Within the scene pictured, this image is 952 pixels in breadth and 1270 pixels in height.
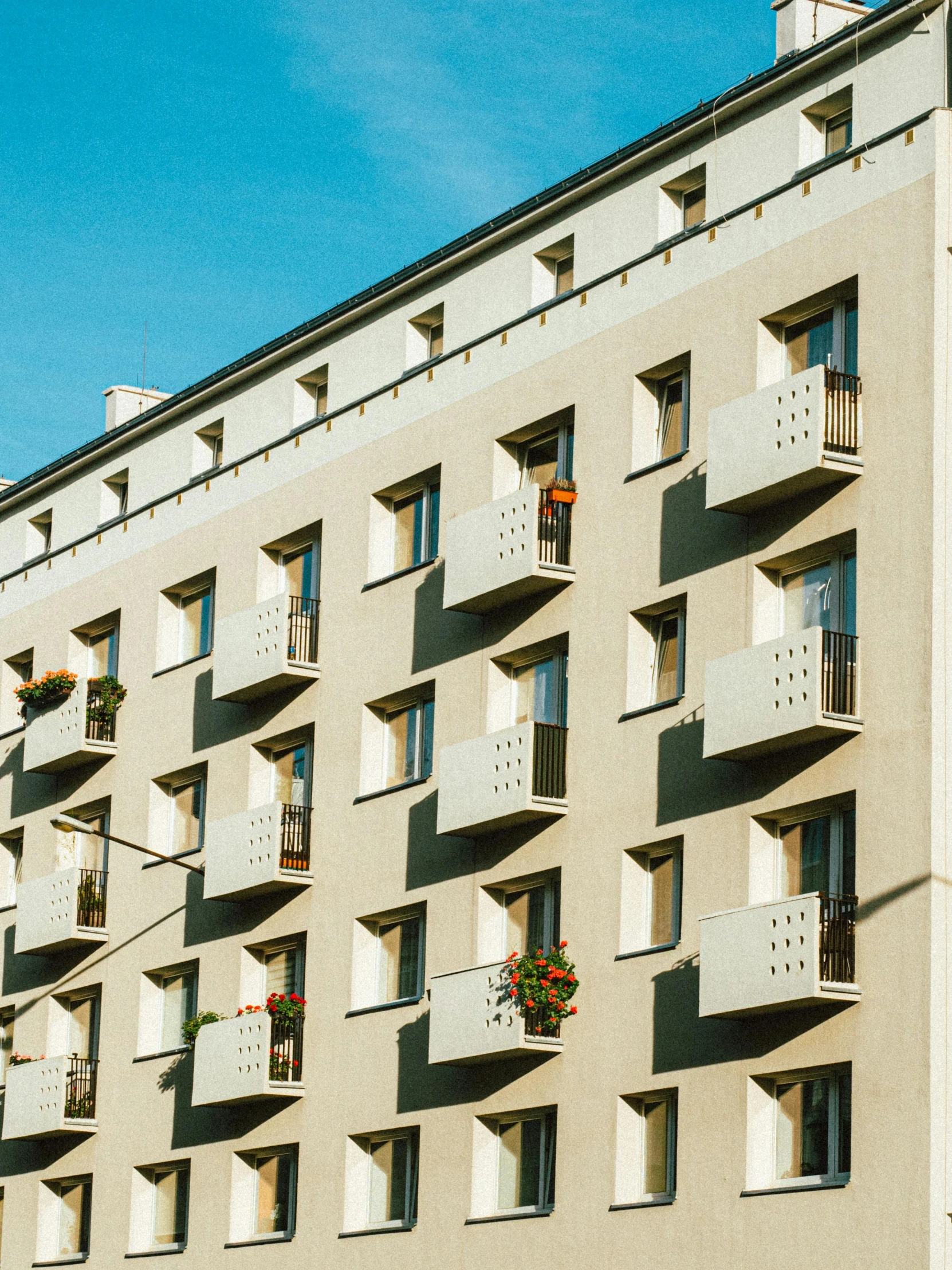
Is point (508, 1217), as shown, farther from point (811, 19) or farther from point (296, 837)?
point (811, 19)

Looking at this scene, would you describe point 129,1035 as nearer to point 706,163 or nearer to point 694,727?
point 694,727

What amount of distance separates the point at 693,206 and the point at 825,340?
4218 millimetres

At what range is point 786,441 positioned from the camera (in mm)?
30656

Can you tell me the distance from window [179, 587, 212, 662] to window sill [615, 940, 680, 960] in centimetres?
1406

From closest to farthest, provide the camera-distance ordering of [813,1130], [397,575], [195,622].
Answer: [813,1130] → [397,575] → [195,622]

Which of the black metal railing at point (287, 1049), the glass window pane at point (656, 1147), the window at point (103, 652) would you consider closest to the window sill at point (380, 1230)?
the black metal railing at point (287, 1049)

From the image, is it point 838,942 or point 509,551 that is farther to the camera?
point 509,551

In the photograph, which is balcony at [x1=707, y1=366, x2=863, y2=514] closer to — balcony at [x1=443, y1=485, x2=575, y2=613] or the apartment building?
the apartment building

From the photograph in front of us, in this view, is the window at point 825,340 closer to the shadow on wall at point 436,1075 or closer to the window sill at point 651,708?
the window sill at point 651,708

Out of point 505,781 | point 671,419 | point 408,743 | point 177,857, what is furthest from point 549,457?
point 177,857

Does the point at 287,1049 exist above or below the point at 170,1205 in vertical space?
above

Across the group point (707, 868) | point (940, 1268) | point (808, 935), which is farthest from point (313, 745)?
point (940, 1268)

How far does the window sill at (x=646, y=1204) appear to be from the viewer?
3053 cm

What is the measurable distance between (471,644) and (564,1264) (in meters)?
9.82
